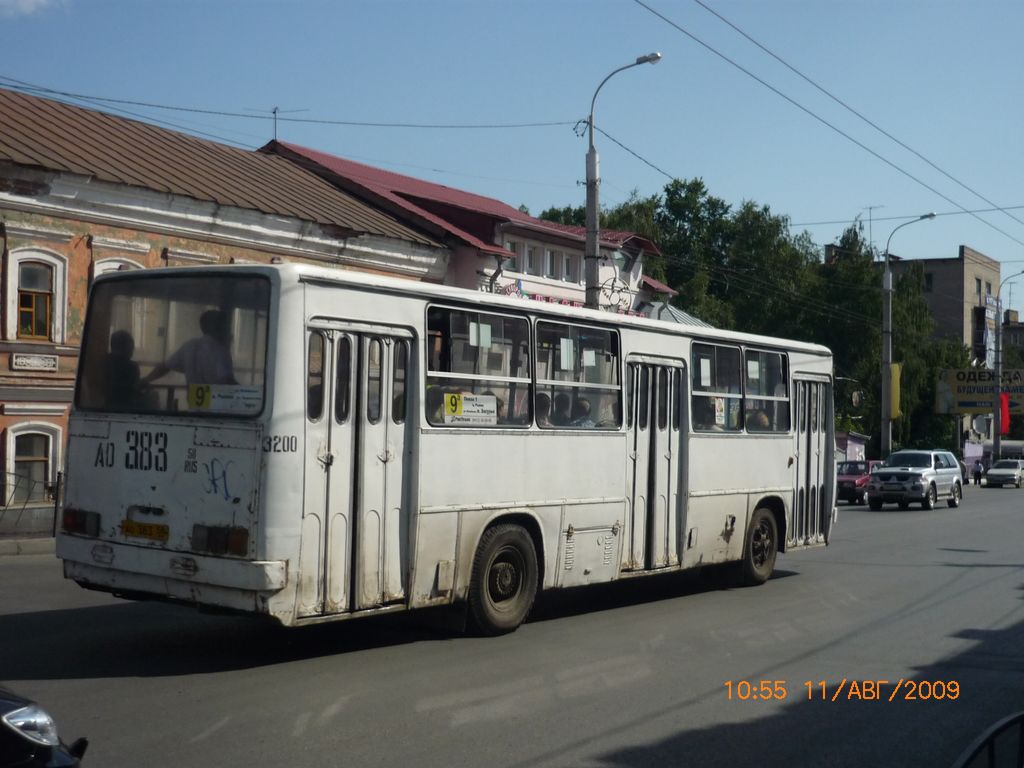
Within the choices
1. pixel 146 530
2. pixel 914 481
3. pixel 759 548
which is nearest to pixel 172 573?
pixel 146 530

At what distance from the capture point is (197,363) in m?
8.91

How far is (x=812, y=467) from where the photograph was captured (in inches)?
625

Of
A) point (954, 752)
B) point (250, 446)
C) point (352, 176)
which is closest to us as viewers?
point (954, 752)

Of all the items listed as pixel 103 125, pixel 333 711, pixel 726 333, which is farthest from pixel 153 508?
pixel 103 125

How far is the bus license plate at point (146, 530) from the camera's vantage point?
874 cm

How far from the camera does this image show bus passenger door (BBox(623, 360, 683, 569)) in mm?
12266

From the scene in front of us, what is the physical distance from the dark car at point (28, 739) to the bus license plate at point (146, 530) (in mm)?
4282

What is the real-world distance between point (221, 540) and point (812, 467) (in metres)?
9.62

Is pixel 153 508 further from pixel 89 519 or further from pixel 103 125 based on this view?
pixel 103 125

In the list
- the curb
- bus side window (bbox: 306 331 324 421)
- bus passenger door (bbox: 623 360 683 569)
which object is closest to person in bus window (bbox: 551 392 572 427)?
bus passenger door (bbox: 623 360 683 569)

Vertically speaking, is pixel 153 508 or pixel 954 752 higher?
pixel 153 508

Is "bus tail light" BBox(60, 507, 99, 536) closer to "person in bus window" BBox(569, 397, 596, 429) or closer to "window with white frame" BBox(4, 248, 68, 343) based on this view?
"person in bus window" BBox(569, 397, 596, 429)

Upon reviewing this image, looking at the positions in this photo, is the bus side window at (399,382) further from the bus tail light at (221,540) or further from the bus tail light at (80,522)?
the bus tail light at (80,522)

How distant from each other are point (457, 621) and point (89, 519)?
3.14 meters
